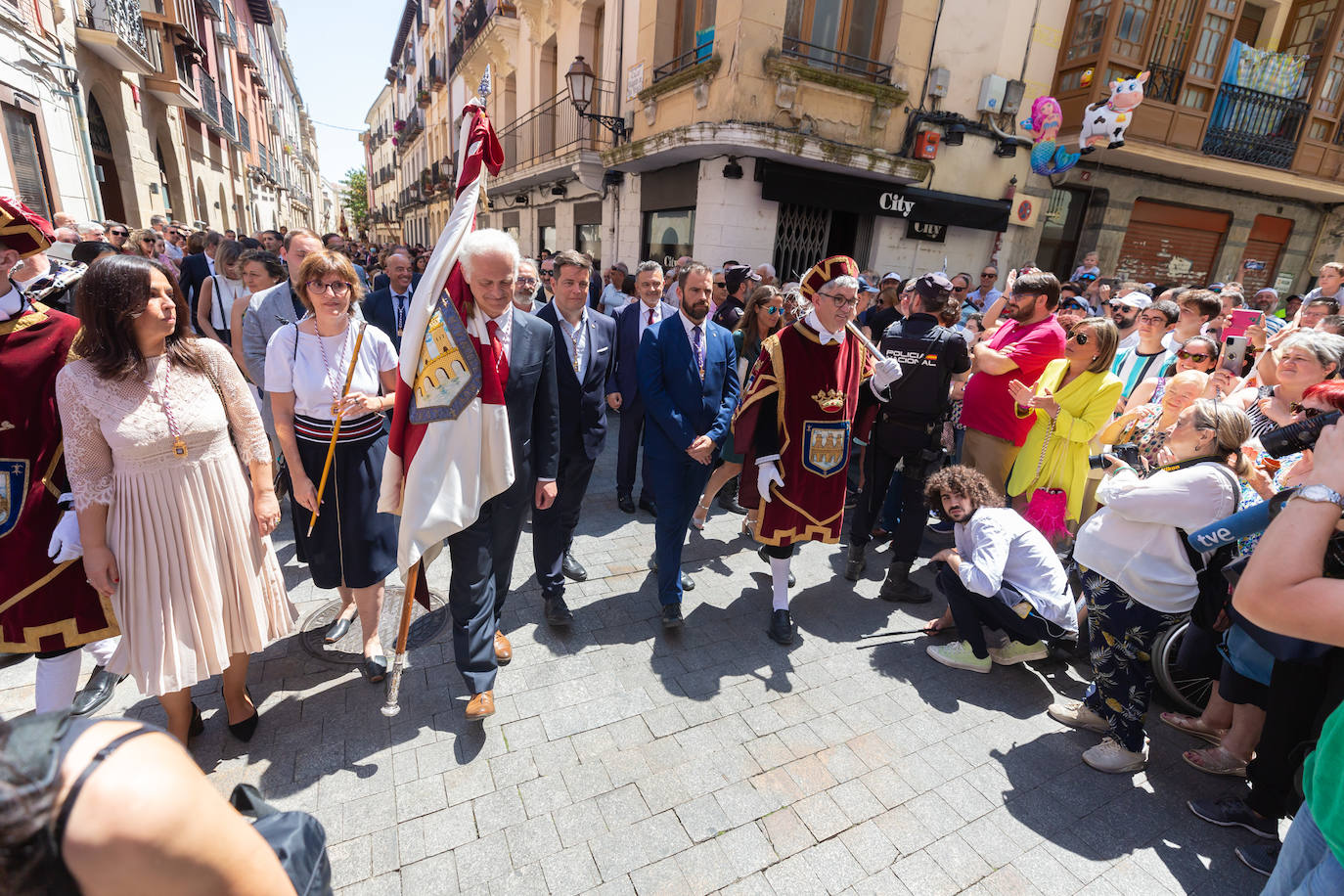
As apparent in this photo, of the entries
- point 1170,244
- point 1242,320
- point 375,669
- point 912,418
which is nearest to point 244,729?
point 375,669

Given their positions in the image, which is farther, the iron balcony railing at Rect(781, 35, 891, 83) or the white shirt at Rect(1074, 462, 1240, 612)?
the iron balcony railing at Rect(781, 35, 891, 83)

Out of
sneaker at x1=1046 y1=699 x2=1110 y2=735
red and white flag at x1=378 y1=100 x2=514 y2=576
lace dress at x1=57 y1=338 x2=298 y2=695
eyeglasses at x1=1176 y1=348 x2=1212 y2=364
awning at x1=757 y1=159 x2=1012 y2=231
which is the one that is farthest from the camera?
awning at x1=757 y1=159 x2=1012 y2=231

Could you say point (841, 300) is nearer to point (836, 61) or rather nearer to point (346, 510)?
point (346, 510)

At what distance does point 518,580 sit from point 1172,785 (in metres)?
3.56

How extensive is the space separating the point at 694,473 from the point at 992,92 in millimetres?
10391

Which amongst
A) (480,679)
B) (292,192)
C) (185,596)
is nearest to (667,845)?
(480,679)

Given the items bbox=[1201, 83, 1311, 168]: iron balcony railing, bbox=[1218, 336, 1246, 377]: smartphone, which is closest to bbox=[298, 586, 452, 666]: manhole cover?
bbox=[1218, 336, 1246, 377]: smartphone

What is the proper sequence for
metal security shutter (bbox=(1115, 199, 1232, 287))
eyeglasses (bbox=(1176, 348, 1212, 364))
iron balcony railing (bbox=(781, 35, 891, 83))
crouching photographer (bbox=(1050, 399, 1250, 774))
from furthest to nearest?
metal security shutter (bbox=(1115, 199, 1232, 287))
iron balcony railing (bbox=(781, 35, 891, 83))
eyeglasses (bbox=(1176, 348, 1212, 364))
crouching photographer (bbox=(1050, 399, 1250, 774))

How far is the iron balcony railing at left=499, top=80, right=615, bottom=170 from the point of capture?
39.4 ft

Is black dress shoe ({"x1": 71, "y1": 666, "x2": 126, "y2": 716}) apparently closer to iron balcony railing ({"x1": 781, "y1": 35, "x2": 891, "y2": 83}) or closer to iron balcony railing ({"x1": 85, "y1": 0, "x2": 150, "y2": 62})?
iron balcony railing ({"x1": 781, "y1": 35, "x2": 891, "y2": 83})

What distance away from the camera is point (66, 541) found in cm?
210

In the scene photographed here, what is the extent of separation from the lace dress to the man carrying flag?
0.58 meters

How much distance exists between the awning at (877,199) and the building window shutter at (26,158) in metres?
10.1

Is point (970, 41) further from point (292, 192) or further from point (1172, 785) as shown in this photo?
point (292, 192)
